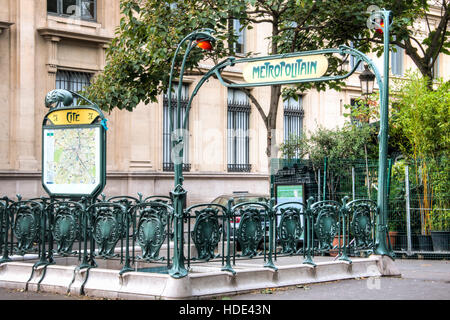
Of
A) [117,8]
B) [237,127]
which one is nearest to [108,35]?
[117,8]

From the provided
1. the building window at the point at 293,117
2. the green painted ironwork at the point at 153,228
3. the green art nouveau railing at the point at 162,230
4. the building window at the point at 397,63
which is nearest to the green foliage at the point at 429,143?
the green art nouveau railing at the point at 162,230

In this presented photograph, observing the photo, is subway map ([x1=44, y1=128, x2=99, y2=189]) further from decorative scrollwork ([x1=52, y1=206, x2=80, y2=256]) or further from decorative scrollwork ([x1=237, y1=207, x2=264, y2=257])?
decorative scrollwork ([x1=237, y1=207, x2=264, y2=257])

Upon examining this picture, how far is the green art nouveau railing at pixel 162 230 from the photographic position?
11570 mm

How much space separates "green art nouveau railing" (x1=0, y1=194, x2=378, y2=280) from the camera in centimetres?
1157

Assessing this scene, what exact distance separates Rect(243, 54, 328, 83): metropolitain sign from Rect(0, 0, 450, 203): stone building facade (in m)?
13.5

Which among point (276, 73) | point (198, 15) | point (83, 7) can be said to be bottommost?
point (276, 73)

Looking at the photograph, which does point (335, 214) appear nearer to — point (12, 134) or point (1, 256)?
point (1, 256)

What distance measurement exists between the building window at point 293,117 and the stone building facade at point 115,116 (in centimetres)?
5

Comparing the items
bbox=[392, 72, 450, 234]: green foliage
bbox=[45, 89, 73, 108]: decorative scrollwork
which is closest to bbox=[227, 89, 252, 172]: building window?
bbox=[392, 72, 450, 234]: green foliage

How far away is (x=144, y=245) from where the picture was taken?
1159 centimetres

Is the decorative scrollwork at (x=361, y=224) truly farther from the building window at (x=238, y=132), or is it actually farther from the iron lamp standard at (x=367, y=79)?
the building window at (x=238, y=132)

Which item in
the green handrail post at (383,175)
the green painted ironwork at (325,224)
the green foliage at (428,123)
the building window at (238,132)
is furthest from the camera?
the building window at (238,132)
